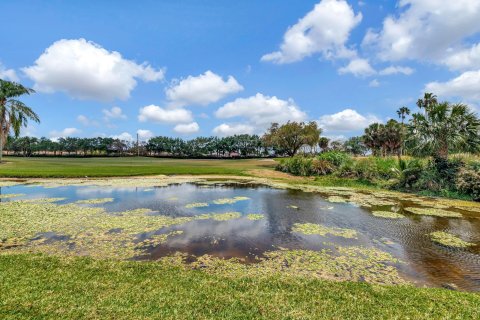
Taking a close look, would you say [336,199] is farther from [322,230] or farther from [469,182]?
[469,182]

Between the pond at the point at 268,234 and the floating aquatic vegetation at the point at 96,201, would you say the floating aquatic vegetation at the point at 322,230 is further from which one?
the floating aquatic vegetation at the point at 96,201

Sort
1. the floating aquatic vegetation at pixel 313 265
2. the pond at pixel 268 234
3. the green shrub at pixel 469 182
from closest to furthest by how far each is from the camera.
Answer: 1. the floating aquatic vegetation at pixel 313 265
2. the pond at pixel 268 234
3. the green shrub at pixel 469 182

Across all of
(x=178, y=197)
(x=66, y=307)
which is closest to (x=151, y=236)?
(x=66, y=307)

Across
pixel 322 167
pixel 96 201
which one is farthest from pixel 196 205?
pixel 322 167

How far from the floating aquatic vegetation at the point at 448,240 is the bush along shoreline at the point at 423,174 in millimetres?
10860

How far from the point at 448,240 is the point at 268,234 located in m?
6.63

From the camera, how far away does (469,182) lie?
18.4m

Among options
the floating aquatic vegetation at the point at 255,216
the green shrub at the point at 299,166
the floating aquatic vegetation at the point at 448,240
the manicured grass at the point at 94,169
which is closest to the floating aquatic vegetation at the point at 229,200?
the floating aquatic vegetation at the point at 255,216

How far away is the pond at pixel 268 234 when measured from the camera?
730 centimetres

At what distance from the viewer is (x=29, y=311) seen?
4.57 metres

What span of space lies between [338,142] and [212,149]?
2245 inches

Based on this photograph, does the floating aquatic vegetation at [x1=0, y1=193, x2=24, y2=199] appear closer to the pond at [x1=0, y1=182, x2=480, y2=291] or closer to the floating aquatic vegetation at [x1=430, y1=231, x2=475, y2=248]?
the pond at [x1=0, y1=182, x2=480, y2=291]

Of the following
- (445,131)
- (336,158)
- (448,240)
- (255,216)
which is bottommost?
(448,240)

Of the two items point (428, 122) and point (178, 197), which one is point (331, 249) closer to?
point (178, 197)
